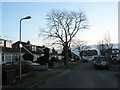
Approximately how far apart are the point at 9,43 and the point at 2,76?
37578mm

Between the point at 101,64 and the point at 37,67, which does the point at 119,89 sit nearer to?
the point at 101,64

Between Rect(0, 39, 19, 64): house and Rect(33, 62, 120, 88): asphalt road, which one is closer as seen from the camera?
Rect(33, 62, 120, 88): asphalt road

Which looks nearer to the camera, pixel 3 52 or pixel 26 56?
pixel 3 52

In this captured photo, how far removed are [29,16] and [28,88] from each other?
711cm

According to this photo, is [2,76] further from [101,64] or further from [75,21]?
[75,21]

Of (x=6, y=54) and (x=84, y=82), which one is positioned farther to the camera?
(x=6, y=54)

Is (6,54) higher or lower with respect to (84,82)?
higher

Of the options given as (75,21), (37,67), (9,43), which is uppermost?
(75,21)

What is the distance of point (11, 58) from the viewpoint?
47625mm

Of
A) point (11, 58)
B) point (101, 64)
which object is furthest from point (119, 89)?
point (11, 58)

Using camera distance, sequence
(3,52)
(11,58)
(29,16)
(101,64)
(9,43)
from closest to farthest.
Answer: (29,16) < (101,64) < (3,52) < (11,58) < (9,43)

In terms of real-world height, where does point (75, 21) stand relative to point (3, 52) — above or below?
above

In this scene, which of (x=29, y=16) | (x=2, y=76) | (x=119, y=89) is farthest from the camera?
(x=29, y=16)

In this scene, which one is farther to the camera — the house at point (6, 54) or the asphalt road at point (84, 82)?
the house at point (6, 54)
